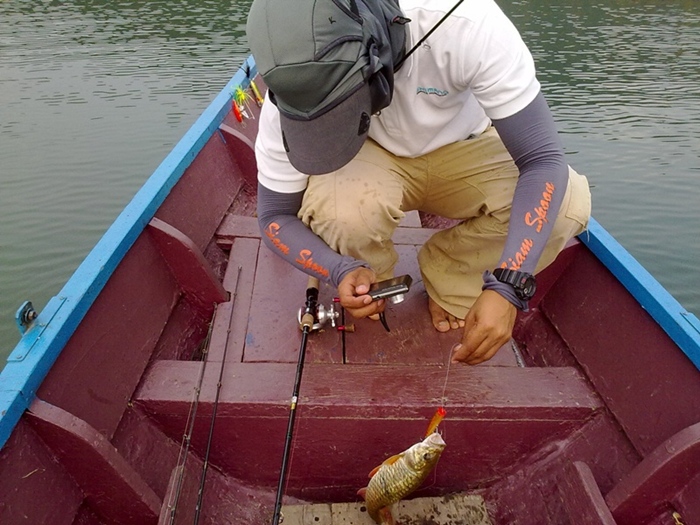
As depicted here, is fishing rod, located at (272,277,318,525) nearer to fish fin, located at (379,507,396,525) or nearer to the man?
the man

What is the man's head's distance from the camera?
1733 mm

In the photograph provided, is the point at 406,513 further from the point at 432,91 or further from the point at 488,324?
the point at 432,91

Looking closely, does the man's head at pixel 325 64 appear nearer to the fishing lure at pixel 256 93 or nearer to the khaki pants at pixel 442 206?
the khaki pants at pixel 442 206

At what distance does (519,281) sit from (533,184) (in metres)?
0.45

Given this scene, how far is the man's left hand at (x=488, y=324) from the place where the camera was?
2.12 meters

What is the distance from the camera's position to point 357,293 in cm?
233

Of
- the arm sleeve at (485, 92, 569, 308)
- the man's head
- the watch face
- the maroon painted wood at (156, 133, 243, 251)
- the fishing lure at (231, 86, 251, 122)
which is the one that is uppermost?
the man's head

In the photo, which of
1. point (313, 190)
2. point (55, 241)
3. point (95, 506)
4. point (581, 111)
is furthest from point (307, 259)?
point (581, 111)

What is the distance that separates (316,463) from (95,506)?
951 millimetres

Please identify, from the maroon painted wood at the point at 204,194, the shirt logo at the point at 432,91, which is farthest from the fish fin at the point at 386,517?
the maroon painted wood at the point at 204,194

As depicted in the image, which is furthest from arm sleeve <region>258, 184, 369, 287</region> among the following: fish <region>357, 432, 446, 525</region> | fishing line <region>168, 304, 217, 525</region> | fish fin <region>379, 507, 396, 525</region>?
fish fin <region>379, 507, 396, 525</region>

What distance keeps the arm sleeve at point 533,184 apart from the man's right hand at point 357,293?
1.69 feet

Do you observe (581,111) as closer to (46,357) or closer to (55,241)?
(55,241)

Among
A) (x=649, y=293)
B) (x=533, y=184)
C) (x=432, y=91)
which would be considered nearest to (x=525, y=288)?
(x=533, y=184)
